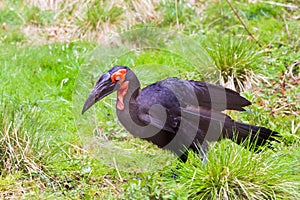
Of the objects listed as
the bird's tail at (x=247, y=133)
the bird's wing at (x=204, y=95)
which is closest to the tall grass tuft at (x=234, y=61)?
the bird's wing at (x=204, y=95)

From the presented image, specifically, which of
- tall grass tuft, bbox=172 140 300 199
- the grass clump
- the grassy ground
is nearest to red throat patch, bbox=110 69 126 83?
the grassy ground

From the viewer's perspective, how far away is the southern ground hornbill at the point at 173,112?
386 cm

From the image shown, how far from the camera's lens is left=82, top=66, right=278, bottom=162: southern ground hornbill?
386 cm

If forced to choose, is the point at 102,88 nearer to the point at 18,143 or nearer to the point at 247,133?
the point at 18,143

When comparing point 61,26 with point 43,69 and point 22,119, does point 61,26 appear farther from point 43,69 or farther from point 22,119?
point 22,119

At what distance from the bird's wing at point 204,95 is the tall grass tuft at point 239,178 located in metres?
0.51

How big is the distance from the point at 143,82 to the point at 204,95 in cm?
94

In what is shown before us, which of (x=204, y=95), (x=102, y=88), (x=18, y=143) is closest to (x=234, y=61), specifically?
(x=204, y=95)

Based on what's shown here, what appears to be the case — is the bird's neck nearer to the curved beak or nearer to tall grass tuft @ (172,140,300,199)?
the curved beak

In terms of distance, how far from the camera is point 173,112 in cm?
388

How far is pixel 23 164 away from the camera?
386 cm

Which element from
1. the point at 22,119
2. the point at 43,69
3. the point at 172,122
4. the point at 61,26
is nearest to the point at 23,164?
the point at 22,119

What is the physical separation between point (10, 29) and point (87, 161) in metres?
2.99

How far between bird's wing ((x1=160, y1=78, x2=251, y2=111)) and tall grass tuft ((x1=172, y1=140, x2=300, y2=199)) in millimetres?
510
